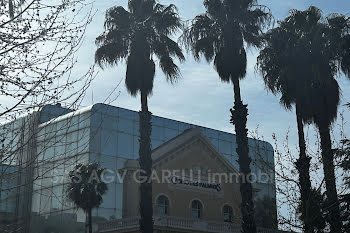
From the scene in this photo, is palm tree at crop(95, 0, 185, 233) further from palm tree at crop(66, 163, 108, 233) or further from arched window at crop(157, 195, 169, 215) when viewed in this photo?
arched window at crop(157, 195, 169, 215)

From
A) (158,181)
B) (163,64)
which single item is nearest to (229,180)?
(158,181)

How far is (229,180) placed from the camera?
138ft

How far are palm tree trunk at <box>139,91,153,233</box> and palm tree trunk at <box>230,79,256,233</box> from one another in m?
4.10

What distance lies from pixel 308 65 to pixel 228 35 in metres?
3.94

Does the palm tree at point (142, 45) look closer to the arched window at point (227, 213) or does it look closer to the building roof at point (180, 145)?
the building roof at point (180, 145)

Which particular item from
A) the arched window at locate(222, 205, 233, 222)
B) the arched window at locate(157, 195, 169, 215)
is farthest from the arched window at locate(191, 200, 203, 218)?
the arched window at locate(157, 195, 169, 215)

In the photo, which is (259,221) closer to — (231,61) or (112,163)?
(112,163)

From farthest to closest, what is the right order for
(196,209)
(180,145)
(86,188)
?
(196,209), (180,145), (86,188)

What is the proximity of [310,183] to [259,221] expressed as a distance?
2068 cm

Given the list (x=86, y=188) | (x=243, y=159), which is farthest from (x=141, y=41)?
(x=86, y=188)

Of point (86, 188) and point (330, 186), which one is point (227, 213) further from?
A: point (330, 186)

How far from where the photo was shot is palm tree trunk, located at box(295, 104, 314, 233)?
18.9 m

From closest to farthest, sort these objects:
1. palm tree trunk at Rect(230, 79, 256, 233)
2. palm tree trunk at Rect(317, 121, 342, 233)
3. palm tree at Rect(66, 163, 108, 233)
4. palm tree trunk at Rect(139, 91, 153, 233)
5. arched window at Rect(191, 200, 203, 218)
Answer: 1. palm tree trunk at Rect(317, 121, 342, 233)
2. palm tree trunk at Rect(230, 79, 256, 233)
3. palm tree trunk at Rect(139, 91, 153, 233)
4. palm tree at Rect(66, 163, 108, 233)
5. arched window at Rect(191, 200, 203, 218)

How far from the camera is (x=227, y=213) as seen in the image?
41.4m
